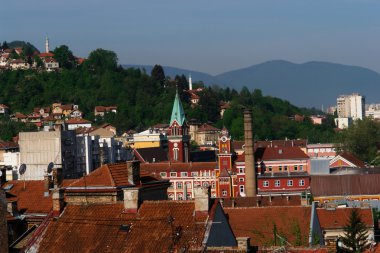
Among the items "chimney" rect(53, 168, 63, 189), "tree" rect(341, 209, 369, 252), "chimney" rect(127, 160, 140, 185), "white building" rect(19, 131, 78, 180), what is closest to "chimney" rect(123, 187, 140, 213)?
"chimney" rect(127, 160, 140, 185)

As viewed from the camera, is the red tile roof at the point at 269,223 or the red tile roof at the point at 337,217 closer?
the red tile roof at the point at 269,223

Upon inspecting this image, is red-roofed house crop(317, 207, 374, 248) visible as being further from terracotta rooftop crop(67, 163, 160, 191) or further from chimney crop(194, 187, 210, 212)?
chimney crop(194, 187, 210, 212)

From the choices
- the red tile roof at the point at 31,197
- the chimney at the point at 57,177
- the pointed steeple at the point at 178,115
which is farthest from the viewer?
the pointed steeple at the point at 178,115

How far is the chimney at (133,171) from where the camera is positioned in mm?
31906

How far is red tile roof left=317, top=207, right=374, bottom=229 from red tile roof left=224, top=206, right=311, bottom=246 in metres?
6.88

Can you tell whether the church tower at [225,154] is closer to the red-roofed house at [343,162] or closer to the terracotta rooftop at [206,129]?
the red-roofed house at [343,162]

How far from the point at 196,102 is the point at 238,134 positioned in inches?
1263

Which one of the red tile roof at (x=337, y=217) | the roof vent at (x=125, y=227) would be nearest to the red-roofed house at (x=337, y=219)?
the red tile roof at (x=337, y=217)

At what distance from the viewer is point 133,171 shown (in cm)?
3203

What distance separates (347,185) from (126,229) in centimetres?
5232

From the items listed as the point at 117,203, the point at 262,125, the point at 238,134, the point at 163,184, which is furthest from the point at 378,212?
the point at 262,125

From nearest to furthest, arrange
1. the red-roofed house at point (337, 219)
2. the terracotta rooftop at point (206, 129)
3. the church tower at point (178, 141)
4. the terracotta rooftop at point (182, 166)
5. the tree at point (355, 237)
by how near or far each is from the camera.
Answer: the tree at point (355, 237) → the red-roofed house at point (337, 219) → the terracotta rooftop at point (182, 166) → the church tower at point (178, 141) → the terracotta rooftop at point (206, 129)

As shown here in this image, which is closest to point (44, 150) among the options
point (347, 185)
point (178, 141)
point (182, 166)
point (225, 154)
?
point (347, 185)

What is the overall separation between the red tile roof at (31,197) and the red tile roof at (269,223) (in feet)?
21.6
